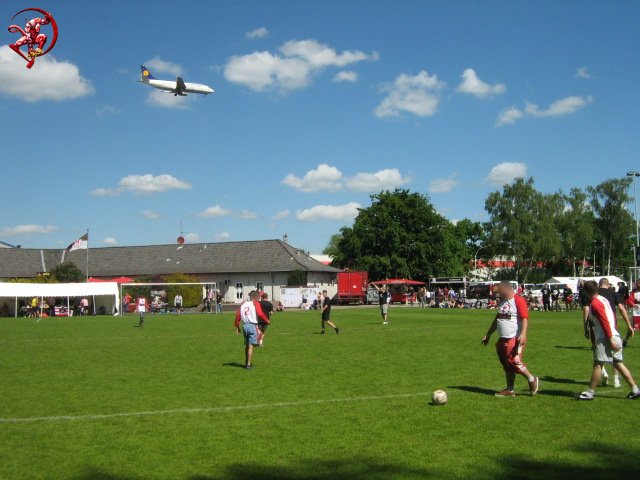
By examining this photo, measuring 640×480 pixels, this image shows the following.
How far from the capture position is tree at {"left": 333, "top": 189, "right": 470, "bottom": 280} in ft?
251

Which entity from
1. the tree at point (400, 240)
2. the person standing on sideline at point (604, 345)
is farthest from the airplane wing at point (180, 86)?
the tree at point (400, 240)

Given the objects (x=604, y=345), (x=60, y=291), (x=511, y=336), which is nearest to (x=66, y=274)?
(x=60, y=291)

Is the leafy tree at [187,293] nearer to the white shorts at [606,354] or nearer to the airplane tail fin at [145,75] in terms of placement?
the airplane tail fin at [145,75]

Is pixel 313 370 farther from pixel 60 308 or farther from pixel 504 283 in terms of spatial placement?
pixel 60 308

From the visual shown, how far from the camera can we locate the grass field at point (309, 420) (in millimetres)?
6926

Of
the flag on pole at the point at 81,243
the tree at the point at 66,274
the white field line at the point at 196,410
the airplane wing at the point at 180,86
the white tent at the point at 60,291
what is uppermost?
the airplane wing at the point at 180,86

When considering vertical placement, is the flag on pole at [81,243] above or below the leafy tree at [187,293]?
above

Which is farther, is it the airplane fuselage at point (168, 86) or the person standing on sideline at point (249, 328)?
the airplane fuselage at point (168, 86)

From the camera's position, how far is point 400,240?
7700 centimetres

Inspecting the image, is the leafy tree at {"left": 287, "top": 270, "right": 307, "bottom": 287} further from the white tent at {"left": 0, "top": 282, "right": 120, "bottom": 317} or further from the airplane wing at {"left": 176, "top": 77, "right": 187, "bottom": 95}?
the airplane wing at {"left": 176, "top": 77, "right": 187, "bottom": 95}

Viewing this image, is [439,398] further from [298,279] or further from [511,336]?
[298,279]

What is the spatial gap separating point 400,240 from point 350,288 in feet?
46.6

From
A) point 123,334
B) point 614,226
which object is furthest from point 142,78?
point 614,226

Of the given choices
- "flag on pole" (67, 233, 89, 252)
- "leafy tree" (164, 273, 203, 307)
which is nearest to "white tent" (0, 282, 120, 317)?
"flag on pole" (67, 233, 89, 252)
